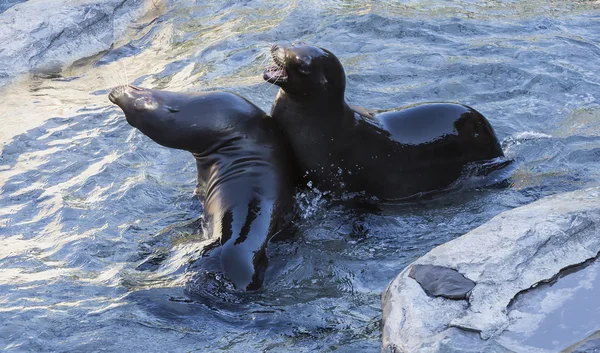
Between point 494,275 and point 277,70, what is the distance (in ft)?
8.55

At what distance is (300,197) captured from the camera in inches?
250

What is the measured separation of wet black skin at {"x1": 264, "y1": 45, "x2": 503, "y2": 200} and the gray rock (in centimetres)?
196

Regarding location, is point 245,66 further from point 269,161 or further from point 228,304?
point 228,304

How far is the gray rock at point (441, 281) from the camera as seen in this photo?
14.1ft

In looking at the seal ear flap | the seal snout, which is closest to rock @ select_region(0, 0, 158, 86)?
the seal snout

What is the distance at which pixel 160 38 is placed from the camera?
34.2ft

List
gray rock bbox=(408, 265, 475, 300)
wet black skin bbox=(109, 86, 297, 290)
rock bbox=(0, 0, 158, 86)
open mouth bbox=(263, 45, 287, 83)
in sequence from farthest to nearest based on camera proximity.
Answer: rock bbox=(0, 0, 158, 86) → open mouth bbox=(263, 45, 287, 83) → wet black skin bbox=(109, 86, 297, 290) → gray rock bbox=(408, 265, 475, 300)

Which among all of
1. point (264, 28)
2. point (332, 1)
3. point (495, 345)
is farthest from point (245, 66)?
point (495, 345)

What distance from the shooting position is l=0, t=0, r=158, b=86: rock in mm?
9648

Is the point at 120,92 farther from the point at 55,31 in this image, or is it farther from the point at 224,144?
the point at 55,31

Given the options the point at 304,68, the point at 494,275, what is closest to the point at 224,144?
the point at 304,68

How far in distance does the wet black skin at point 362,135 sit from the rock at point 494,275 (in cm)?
164

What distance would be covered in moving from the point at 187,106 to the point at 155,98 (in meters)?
0.26

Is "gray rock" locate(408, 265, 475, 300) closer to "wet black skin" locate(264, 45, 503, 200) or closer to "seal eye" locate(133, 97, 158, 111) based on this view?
"wet black skin" locate(264, 45, 503, 200)
